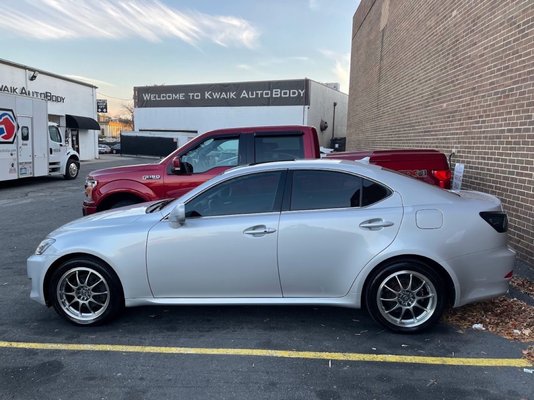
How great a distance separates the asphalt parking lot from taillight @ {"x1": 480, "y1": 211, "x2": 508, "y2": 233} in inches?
38.8

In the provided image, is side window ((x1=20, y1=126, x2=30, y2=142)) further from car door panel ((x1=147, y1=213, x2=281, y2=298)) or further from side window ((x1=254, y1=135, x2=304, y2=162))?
car door panel ((x1=147, y1=213, x2=281, y2=298))

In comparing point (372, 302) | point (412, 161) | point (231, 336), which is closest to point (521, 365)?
point (372, 302)

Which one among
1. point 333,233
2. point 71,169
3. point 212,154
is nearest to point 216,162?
point 212,154

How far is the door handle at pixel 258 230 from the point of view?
3703 mm

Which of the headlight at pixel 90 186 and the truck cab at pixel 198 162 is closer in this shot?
the truck cab at pixel 198 162

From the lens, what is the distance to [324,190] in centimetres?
384

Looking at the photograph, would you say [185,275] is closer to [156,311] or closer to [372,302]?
[156,311]

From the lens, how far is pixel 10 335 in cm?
384

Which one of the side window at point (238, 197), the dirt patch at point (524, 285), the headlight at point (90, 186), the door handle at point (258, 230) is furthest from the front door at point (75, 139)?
the dirt patch at point (524, 285)

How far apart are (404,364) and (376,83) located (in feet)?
46.9

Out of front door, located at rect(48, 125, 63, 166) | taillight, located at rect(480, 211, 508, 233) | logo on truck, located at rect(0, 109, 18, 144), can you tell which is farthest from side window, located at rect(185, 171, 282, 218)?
front door, located at rect(48, 125, 63, 166)

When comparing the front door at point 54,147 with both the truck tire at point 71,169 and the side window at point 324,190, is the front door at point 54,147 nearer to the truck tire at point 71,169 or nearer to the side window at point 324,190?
the truck tire at point 71,169

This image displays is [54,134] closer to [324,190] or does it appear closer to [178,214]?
[178,214]

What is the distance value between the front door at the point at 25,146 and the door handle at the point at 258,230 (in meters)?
13.6
